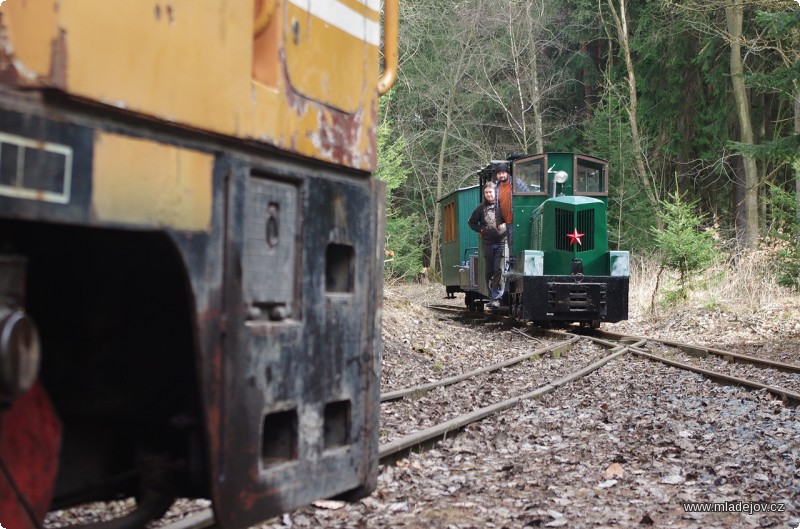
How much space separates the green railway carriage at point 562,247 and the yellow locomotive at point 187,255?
12.1 metres

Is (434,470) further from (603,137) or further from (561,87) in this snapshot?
(561,87)

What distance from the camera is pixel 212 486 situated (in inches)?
85.8

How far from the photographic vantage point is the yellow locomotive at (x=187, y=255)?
1730 mm

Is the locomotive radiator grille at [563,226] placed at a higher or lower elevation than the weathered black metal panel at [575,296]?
higher

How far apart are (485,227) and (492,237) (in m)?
0.25

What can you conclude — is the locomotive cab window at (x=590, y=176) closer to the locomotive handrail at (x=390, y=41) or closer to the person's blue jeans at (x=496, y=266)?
the person's blue jeans at (x=496, y=266)

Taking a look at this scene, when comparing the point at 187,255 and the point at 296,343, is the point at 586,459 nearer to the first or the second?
the point at 296,343

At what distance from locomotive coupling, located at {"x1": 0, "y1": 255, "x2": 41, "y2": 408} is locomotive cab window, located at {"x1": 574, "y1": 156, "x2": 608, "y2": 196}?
605 inches

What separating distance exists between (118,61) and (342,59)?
1116mm

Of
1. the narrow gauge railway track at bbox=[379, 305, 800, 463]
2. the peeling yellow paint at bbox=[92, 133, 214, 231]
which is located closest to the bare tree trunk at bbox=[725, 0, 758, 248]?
the narrow gauge railway track at bbox=[379, 305, 800, 463]

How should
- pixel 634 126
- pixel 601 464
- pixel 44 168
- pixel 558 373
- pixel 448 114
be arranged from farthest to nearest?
pixel 448 114 < pixel 634 126 < pixel 558 373 < pixel 601 464 < pixel 44 168

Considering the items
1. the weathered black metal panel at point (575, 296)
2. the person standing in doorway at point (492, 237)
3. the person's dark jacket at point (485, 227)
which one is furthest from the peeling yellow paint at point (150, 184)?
the person's dark jacket at point (485, 227)

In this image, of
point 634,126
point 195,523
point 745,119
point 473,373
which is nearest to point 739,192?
point 634,126

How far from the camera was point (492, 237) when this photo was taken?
16547 mm
